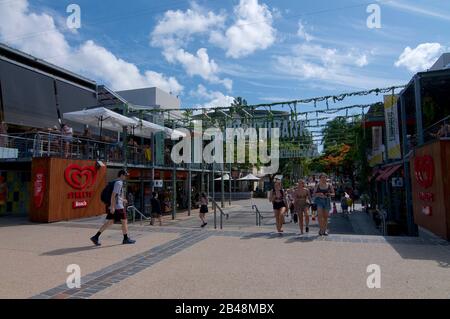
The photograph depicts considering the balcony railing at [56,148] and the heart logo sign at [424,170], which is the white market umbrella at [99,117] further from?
the heart logo sign at [424,170]

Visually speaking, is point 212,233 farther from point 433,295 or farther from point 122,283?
point 433,295

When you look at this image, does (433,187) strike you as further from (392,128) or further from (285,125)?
(285,125)

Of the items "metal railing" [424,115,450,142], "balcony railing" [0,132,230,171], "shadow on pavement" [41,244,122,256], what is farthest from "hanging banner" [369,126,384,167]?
"shadow on pavement" [41,244,122,256]

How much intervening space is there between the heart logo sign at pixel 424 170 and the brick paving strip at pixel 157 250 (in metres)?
1.50

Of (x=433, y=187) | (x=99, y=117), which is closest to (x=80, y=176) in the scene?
(x=99, y=117)

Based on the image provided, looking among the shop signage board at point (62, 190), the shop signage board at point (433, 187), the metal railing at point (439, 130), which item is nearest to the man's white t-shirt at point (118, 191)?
the shop signage board at point (62, 190)

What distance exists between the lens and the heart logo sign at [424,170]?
8547 mm

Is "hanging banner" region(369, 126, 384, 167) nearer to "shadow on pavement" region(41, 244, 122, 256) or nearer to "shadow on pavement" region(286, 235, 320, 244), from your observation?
"shadow on pavement" region(286, 235, 320, 244)

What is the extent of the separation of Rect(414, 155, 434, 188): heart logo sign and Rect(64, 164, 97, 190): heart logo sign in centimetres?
1150

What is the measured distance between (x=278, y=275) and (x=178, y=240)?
376 cm

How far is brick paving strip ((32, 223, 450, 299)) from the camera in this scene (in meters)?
4.75

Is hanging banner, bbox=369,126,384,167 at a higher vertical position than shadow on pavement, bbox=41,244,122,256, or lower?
higher
